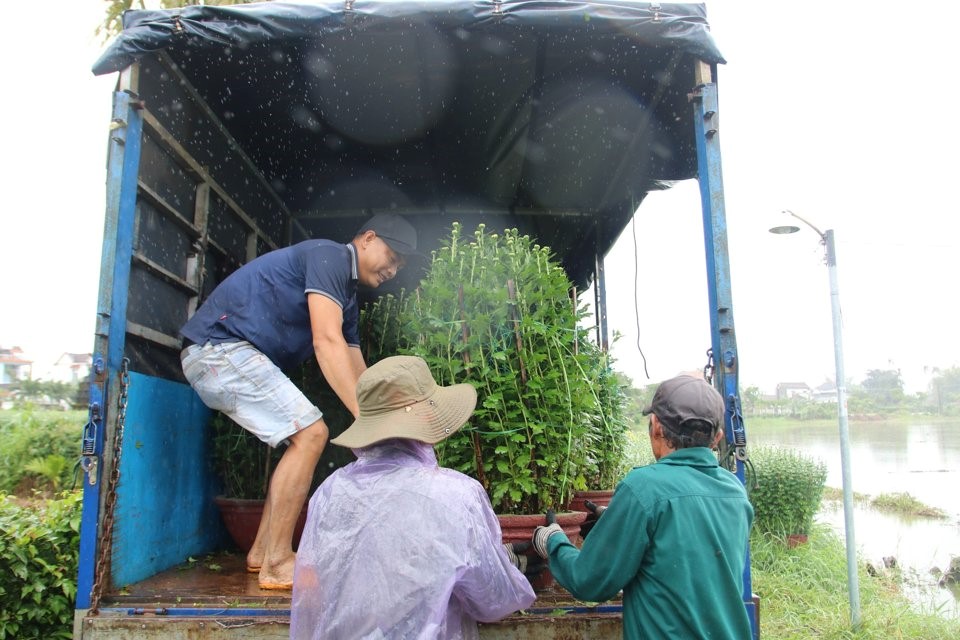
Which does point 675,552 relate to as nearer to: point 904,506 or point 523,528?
point 523,528

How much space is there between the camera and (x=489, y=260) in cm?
317

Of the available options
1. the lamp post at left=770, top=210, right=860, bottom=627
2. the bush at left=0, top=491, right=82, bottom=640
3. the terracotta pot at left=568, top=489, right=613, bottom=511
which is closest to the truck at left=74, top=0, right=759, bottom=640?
the bush at left=0, top=491, right=82, bottom=640

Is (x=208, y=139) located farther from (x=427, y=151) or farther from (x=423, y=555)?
(x=423, y=555)

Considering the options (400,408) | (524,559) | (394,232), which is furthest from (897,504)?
(400,408)

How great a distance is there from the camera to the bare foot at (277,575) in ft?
9.91

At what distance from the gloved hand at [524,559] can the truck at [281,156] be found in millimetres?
166

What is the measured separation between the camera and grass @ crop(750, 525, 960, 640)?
6.38 m

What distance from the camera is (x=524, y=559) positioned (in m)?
2.52

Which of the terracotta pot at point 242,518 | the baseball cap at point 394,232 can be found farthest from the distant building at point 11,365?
the baseball cap at point 394,232

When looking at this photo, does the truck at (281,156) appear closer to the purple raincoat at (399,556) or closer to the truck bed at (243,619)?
the truck bed at (243,619)

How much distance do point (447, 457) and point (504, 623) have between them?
0.75m

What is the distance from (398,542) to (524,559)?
2.69ft

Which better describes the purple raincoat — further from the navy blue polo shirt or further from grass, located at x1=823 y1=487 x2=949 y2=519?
grass, located at x1=823 y1=487 x2=949 y2=519

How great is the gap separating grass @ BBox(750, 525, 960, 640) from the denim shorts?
4794mm
